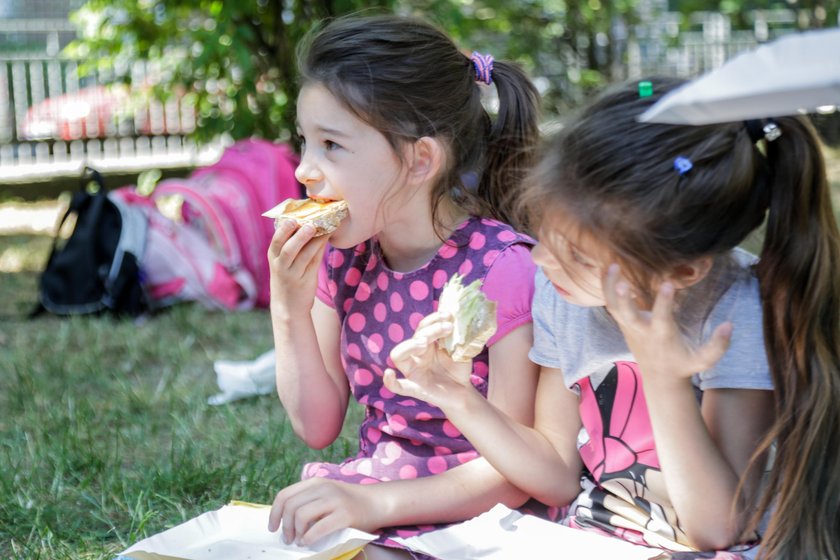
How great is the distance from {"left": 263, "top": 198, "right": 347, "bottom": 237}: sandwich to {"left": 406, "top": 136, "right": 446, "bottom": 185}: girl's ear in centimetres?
15

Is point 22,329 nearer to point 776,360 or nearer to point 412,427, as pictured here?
point 412,427

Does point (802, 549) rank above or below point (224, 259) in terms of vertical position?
above

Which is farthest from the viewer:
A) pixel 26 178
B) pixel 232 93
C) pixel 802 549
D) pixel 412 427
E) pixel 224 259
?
pixel 26 178

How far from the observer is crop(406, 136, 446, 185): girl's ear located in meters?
2.03

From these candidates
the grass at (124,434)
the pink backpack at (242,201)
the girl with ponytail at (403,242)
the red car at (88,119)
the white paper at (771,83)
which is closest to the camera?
the white paper at (771,83)

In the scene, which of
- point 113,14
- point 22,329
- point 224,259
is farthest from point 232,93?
point 22,329

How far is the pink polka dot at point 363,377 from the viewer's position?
83.0 inches

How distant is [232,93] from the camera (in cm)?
Result: 596

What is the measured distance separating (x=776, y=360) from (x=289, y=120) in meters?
4.73

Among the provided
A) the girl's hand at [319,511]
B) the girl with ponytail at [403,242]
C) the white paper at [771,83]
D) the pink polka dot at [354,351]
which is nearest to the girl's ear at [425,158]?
the girl with ponytail at [403,242]

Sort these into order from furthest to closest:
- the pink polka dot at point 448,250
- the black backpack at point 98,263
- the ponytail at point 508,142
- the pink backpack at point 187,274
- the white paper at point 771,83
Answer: the pink backpack at point 187,274, the black backpack at point 98,263, the ponytail at point 508,142, the pink polka dot at point 448,250, the white paper at point 771,83

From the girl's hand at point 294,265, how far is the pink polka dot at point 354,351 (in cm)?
11

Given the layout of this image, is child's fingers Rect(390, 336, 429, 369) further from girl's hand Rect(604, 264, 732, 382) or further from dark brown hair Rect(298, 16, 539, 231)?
dark brown hair Rect(298, 16, 539, 231)

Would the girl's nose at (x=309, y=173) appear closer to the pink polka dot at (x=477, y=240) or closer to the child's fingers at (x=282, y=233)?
the child's fingers at (x=282, y=233)
